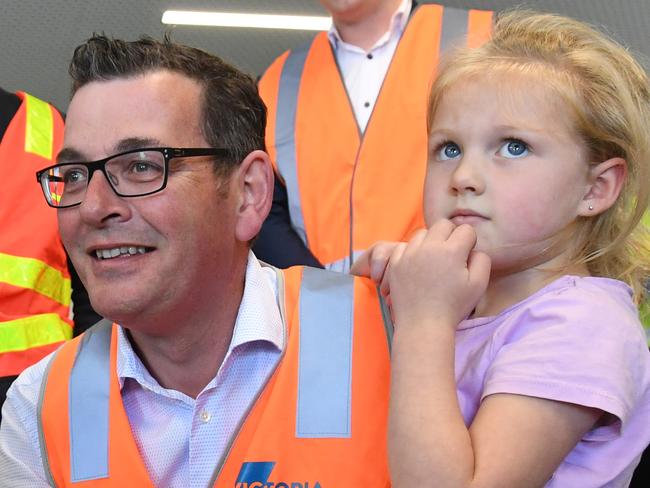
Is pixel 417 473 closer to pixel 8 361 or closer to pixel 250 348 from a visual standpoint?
pixel 250 348

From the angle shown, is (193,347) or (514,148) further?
(193,347)

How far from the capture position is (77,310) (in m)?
2.08

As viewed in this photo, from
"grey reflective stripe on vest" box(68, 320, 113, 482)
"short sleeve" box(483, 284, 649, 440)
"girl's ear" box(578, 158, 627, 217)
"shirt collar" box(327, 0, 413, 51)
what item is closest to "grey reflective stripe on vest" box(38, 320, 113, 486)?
"grey reflective stripe on vest" box(68, 320, 113, 482)

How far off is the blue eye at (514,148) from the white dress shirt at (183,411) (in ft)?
1.29

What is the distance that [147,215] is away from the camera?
1284mm

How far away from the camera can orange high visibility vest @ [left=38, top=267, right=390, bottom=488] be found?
4.18ft

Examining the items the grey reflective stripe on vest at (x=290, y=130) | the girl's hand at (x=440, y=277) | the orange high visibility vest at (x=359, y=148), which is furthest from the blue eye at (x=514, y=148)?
the grey reflective stripe on vest at (x=290, y=130)

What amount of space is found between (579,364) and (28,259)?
1.22m

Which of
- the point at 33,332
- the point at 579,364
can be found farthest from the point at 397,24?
the point at 579,364

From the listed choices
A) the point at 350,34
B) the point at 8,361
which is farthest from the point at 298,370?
the point at 350,34

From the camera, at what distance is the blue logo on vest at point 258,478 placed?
127 cm

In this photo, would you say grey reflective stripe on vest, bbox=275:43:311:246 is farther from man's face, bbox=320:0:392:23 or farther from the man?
the man

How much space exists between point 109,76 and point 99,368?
406mm

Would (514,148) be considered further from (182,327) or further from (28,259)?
(28,259)
